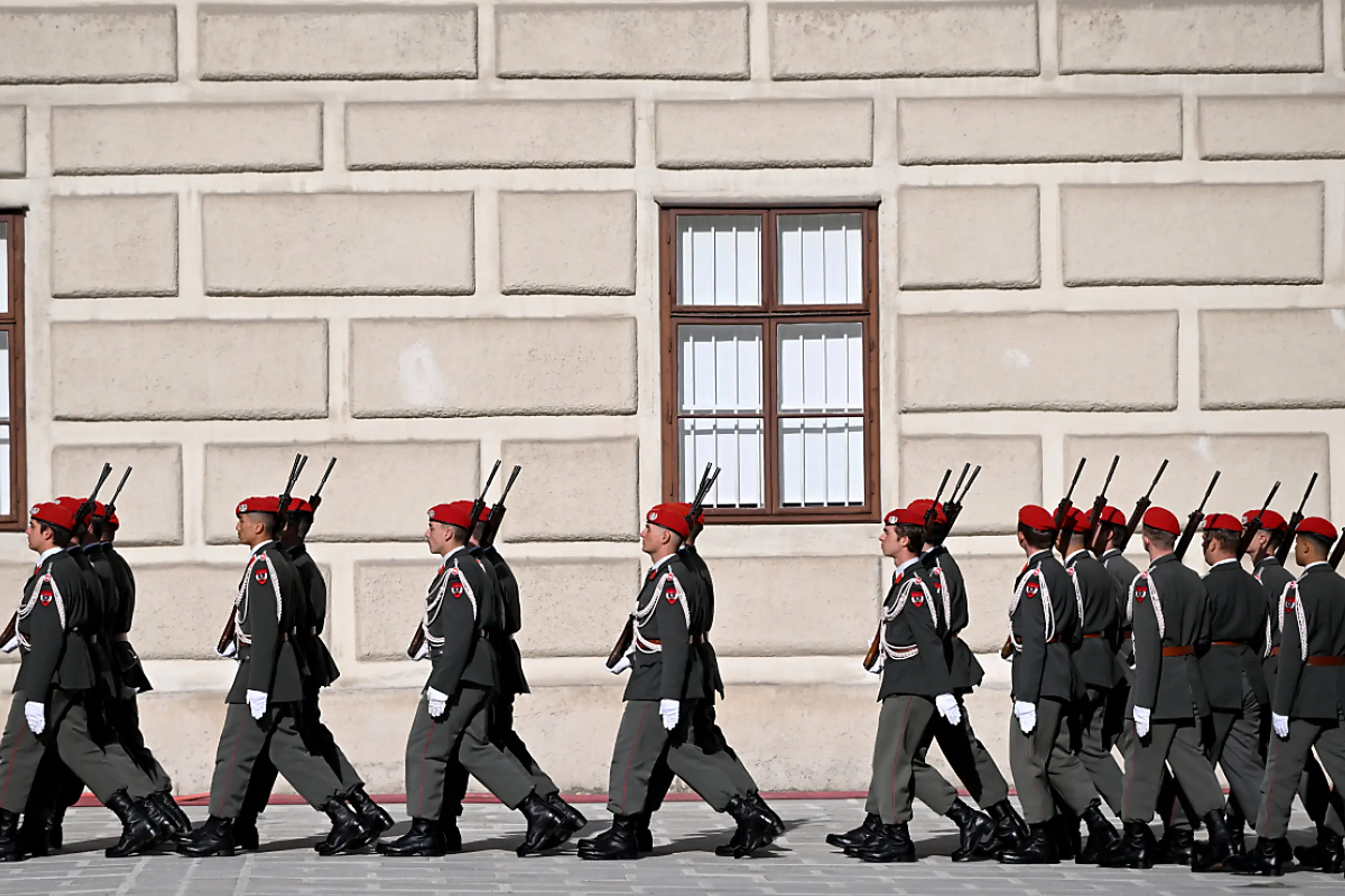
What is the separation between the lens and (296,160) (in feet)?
43.5

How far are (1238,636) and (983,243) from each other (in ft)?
12.1

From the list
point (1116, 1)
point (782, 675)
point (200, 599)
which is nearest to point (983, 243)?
A: point (1116, 1)

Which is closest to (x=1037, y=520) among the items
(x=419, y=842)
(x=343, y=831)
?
(x=419, y=842)

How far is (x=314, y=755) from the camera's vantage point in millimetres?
10586

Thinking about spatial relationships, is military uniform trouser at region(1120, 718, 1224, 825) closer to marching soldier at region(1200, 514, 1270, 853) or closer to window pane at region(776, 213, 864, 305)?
marching soldier at region(1200, 514, 1270, 853)

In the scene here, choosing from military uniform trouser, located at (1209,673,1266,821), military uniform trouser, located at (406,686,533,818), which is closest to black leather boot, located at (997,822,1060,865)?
military uniform trouser, located at (1209,673,1266,821)

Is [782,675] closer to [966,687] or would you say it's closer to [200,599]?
[966,687]

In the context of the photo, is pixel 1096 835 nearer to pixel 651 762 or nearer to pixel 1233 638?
pixel 1233 638

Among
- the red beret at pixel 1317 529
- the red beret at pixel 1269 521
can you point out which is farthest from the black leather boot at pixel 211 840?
the red beret at pixel 1269 521

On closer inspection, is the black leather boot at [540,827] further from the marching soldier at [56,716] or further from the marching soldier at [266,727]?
the marching soldier at [56,716]

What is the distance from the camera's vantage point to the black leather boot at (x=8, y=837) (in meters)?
10.3

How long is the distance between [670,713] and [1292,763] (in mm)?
2871

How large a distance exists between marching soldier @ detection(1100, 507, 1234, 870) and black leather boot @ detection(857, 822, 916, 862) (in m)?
0.93

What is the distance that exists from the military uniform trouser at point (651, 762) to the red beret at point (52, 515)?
2.90 metres
